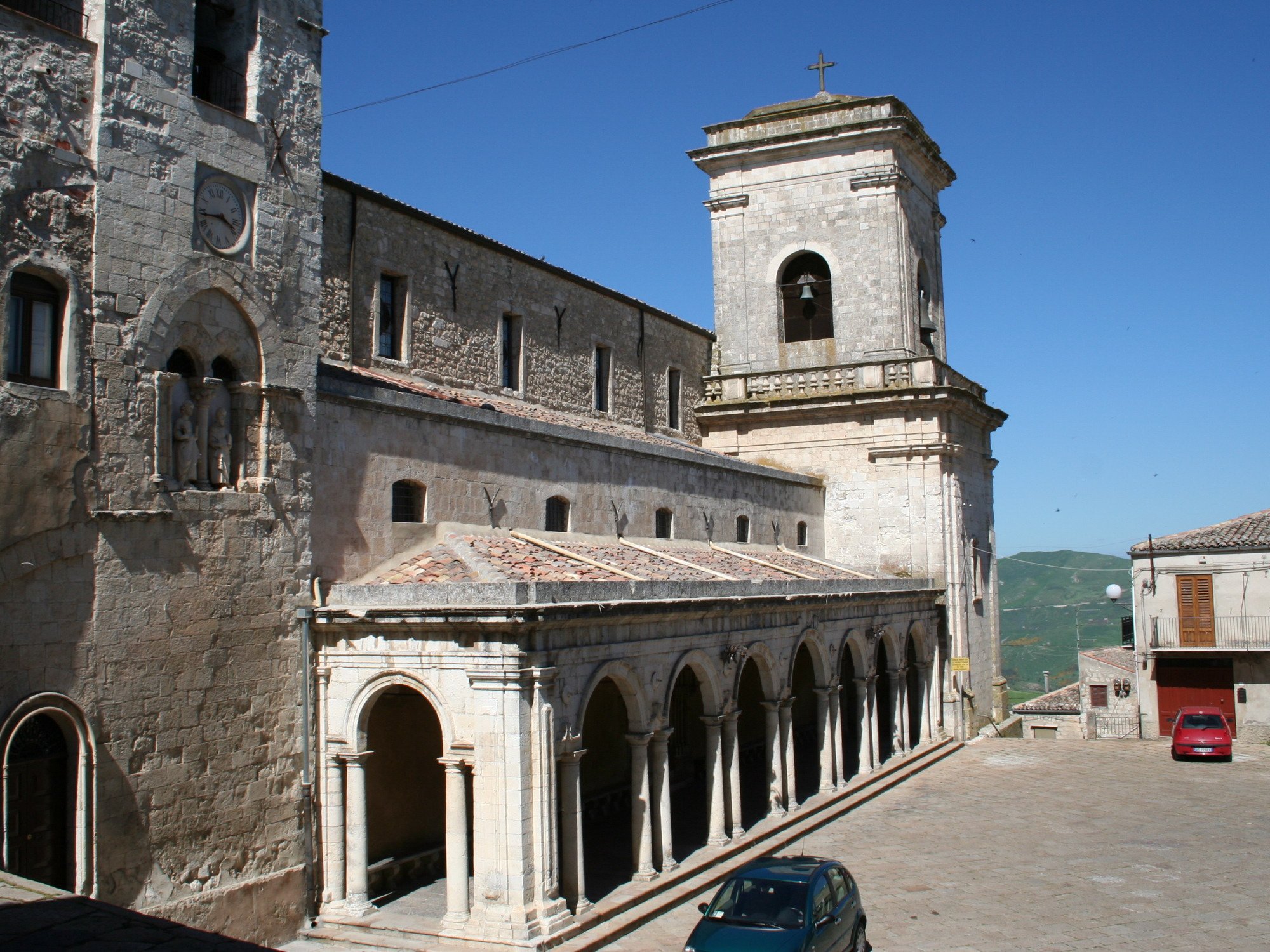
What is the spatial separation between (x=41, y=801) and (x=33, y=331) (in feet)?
14.9

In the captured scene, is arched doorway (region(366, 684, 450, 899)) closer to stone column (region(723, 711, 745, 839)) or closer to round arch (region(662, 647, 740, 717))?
round arch (region(662, 647, 740, 717))

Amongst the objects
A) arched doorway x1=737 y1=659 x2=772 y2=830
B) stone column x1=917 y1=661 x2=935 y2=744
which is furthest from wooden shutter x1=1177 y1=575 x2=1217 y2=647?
arched doorway x1=737 y1=659 x2=772 y2=830

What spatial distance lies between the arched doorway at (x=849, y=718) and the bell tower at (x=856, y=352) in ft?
8.02

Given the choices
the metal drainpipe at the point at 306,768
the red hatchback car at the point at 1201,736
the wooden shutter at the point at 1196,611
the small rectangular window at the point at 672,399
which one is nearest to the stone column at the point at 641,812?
the metal drainpipe at the point at 306,768

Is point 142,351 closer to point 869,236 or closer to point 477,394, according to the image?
point 477,394

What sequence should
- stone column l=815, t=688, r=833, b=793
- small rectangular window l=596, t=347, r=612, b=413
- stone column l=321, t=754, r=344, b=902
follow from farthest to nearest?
small rectangular window l=596, t=347, r=612, b=413, stone column l=815, t=688, r=833, b=793, stone column l=321, t=754, r=344, b=902

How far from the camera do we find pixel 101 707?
38.2 ft

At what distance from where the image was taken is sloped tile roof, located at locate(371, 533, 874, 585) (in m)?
14.4

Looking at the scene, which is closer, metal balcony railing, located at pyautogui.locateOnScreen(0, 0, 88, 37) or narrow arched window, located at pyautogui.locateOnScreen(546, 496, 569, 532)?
metal balcony railing, located at pyautogui.locateOnScreen(0, 0, 88, 37)

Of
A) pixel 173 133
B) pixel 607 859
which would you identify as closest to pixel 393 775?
pixel 607 859

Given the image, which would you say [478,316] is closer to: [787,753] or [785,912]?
[787,753]

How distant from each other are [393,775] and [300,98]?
29.1 ft

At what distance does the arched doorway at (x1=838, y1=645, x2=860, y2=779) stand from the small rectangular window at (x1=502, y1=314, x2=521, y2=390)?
26.7 ft

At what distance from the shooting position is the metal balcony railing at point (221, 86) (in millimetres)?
13852
